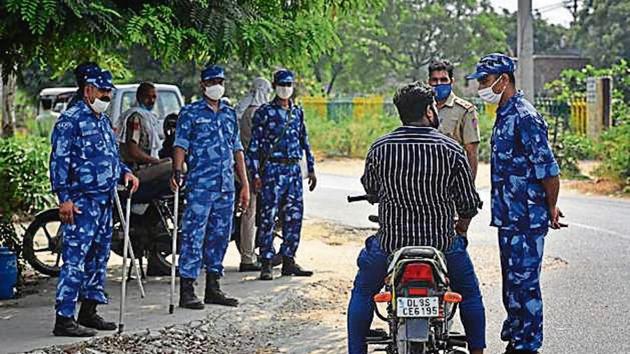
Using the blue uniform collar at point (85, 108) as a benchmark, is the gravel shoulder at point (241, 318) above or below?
below

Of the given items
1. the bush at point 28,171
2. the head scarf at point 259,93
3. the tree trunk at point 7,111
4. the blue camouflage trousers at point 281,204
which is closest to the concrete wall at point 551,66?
the tree trunk at point 7,111

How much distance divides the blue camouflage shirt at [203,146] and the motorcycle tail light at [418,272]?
10.7 feet

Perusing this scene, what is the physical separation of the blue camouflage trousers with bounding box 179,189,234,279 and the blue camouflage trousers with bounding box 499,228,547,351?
8.64ft

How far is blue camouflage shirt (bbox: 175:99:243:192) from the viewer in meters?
8.32

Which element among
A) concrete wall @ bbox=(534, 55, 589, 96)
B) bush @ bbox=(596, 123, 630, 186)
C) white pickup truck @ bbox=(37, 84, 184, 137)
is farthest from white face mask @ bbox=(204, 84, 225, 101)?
concrete wall @ bbox=(534, 55, 589, 96)

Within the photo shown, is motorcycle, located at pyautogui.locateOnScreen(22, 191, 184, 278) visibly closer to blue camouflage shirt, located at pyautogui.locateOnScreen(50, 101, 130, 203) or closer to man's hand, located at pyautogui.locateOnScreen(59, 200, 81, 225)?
blue camouflage shirt, located at pyautogui.locateOnScreen(50, 101, 130, 203)

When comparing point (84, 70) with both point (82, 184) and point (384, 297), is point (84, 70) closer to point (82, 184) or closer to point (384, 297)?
Result: point (82, 184)

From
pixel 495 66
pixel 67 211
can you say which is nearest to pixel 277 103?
pixel 67 211

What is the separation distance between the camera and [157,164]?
969cm

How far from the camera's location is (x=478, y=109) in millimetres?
27641

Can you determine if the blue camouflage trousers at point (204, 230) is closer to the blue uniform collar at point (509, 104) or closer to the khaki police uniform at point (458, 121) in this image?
the khaki police uniform at point (458, 121)

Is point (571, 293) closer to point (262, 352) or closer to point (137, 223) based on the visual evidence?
point (262, 352)

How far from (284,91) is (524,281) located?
3.66m

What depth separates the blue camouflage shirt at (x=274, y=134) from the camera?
31.7ft
